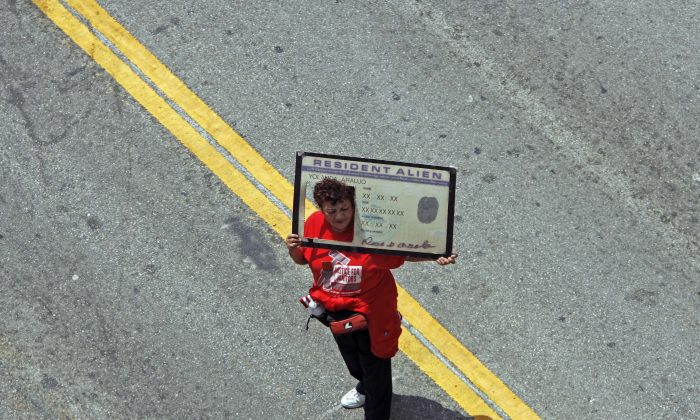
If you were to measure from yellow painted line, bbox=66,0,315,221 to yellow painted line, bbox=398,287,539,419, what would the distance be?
0.91m

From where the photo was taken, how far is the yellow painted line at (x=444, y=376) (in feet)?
18.1

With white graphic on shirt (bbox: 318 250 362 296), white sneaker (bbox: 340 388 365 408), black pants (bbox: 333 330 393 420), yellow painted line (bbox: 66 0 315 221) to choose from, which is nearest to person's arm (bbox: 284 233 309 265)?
white graphic on shirt (bbox: 318 250 362 296)

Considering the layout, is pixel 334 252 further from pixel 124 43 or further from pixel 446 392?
pixel 124 43

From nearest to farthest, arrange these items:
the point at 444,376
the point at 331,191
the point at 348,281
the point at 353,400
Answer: the point at 331,191 < the point at 348,281 < the point at 353,400 < the point at 444,376

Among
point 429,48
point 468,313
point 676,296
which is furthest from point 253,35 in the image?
point 676,296

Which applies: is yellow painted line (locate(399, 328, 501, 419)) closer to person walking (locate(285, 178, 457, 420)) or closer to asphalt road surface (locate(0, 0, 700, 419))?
asphalt road surface (locate(0, 0, 700, 419))

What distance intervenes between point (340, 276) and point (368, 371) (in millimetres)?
652

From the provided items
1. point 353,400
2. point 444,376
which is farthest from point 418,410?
point 353,400

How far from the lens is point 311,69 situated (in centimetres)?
676

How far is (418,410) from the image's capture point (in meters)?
5.52

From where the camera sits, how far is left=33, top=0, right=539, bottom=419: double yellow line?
557 centimetres

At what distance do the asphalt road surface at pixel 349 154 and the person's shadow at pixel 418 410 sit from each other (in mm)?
13

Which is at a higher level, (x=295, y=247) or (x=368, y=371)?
(x=295, y=247)

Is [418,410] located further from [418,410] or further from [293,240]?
[293,240]
